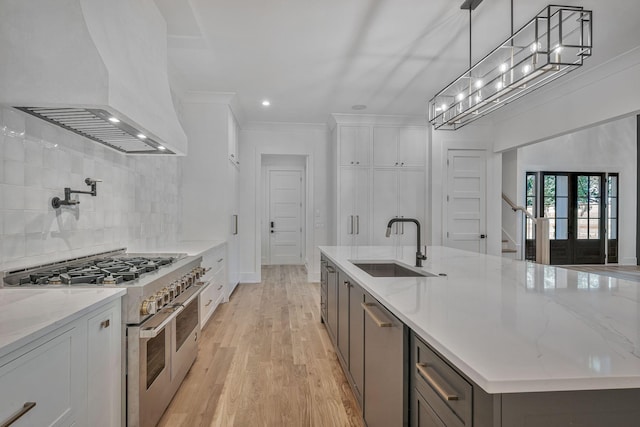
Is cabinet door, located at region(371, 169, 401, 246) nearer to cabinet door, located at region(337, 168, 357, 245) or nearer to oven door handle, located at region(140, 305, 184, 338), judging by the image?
cabinet door, located at region(337, 168, 357, 245)

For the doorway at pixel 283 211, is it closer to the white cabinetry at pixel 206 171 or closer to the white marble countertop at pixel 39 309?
the white cabinetry at pixel 206 171

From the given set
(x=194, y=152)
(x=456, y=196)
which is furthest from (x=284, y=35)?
(x=456, y=196)

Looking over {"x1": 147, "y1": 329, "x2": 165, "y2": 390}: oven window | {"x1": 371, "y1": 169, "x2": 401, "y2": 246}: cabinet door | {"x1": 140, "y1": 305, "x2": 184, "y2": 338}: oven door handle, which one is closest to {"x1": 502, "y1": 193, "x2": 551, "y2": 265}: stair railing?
{"x1": 371, "y1": 169, "x2": 401, "y2": 246}: cabinet door

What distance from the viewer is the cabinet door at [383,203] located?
18.5 ft

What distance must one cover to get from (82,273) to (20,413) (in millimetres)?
908

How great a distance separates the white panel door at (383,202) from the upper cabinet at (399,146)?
18cm

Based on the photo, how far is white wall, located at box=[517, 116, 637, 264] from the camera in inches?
295

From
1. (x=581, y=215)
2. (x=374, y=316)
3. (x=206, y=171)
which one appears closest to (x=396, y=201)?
(x=206, y=171)

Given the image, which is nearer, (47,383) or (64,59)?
(47,383)

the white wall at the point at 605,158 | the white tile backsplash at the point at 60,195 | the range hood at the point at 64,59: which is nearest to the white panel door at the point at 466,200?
the white wall at the point at 605,158

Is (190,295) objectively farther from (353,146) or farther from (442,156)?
(442,156)

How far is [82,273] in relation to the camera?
5.73 ft

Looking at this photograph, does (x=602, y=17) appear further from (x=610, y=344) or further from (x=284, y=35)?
(x=610, y=344)

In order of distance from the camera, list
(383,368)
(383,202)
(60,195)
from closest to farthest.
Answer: (383,368)
(60,195)
(383,202)
